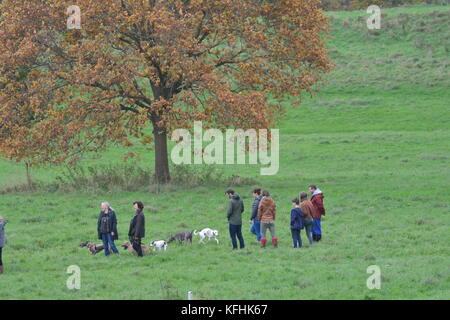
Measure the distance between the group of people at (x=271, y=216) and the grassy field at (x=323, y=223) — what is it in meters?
0.45

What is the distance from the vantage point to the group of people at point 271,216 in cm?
2258

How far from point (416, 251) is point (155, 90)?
16933mm

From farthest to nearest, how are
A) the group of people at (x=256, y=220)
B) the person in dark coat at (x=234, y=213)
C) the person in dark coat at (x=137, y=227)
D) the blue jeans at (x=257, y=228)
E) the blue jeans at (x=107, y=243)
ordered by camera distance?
the blue jeans at (x=257, y=228) → the person in dark coat at (x=234, y=213) → the blue jeans at (x=107, y=243) → the group of people at (x=256, y=220) → the person in dark coat at (x=137, y=227)

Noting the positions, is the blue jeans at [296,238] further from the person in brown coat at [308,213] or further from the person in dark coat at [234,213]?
the person in dark coat at [234,213]

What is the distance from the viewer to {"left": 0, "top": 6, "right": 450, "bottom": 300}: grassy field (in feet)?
61.3

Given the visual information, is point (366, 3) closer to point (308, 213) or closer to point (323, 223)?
point (323, 223)

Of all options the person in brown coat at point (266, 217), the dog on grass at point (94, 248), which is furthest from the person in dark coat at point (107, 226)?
the person in brown coat at point (266, 217)

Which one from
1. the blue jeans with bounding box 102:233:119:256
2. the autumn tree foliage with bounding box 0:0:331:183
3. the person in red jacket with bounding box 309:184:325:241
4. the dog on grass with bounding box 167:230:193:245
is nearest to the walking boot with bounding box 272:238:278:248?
the person in red jacket with bounding box 309:184:325:241

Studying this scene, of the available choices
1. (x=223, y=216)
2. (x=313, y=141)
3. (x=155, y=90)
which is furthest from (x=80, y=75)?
(x=313, y=141)

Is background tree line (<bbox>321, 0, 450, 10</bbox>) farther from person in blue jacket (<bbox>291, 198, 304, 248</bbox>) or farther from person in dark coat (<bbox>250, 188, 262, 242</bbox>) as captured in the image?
person in blue jacket (<bbox>291, 198, 304, 248</bbox>)

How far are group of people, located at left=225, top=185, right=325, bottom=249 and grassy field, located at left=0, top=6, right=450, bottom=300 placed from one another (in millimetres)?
448
